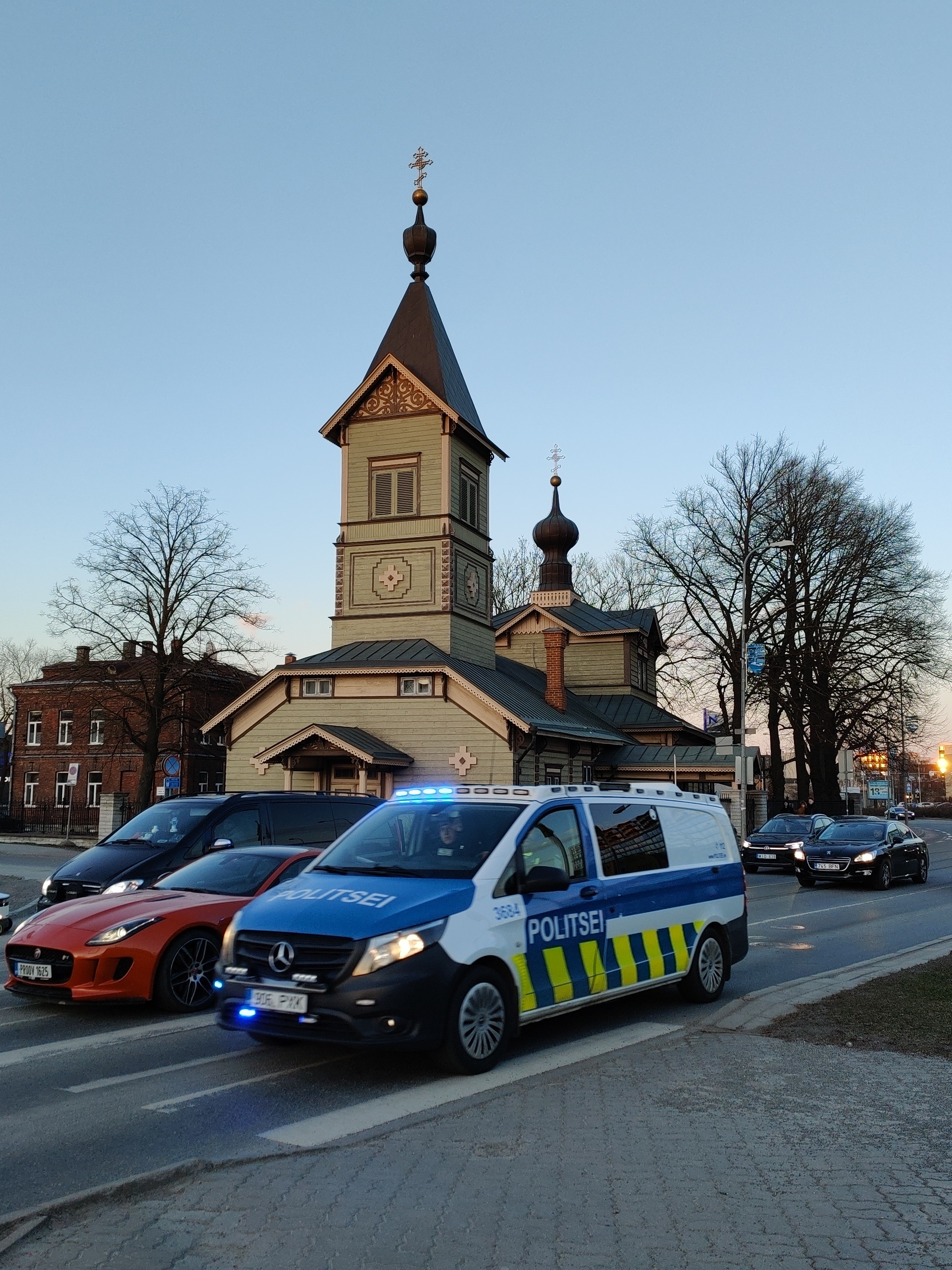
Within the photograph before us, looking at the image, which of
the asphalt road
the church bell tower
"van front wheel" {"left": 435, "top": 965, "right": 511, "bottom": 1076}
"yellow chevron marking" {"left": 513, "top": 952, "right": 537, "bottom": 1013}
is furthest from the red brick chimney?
"van front wheel" {"left": 435, "top": 965, "right": 511, "bottom": 1076}

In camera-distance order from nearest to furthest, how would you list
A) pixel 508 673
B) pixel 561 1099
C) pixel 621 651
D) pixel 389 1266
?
1. pixel 389 1266
2. pixel 561 1099
3. pixel 508 673
4. pixel 621 651

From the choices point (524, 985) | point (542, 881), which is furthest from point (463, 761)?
point (524, 985)

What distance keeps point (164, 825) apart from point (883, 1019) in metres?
Result: 8.35

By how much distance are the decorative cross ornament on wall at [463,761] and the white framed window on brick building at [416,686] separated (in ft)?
5.86

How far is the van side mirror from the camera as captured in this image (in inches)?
291

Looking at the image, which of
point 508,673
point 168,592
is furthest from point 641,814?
point 168,592

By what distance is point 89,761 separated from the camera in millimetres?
60219

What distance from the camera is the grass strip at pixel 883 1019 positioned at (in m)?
7.58

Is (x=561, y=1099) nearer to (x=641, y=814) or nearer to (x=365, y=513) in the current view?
(x=641, y=814)

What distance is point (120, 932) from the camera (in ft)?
29.1

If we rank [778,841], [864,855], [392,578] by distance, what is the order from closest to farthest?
[864,855] → [778,841] → [392,578]

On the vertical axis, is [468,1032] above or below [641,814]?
below

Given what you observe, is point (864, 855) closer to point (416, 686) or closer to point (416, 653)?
point (416, 686)

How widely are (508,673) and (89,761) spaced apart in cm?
3028
